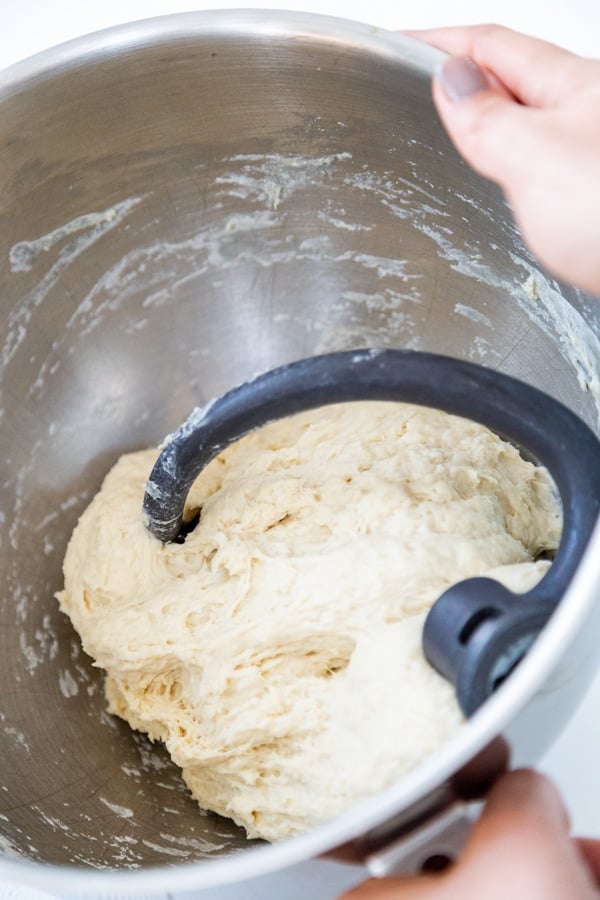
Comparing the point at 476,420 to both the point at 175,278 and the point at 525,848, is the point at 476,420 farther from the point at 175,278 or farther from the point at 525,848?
the point at 175,278

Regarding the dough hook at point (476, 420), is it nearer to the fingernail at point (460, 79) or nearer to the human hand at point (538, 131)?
the human hand at point (538, 131)

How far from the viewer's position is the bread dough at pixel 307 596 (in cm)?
74

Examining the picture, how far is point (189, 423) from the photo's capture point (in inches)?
33.9

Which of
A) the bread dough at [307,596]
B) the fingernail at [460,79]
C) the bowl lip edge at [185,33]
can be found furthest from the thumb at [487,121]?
the bread dough at [307,596]

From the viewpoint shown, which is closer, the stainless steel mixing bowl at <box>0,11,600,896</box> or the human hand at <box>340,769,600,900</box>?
the human hand at <box>340,769,600,900</box>

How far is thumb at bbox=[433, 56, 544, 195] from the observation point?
642 mm

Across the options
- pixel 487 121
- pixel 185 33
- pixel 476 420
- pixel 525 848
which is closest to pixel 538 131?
pixel 487 121

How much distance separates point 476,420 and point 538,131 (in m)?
0.25

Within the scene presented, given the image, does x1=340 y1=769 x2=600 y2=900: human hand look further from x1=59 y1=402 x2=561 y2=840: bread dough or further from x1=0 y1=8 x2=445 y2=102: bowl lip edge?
x1=0 y1=8 x2=445 y2=102: bowl lip edge

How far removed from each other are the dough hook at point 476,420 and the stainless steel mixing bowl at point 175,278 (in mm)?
183

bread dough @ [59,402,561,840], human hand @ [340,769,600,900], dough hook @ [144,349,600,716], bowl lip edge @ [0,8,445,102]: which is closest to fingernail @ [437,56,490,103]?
bowl lip edge @ [0,8,445,102]

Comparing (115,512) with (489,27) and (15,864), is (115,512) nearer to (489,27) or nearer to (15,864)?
(15,864)

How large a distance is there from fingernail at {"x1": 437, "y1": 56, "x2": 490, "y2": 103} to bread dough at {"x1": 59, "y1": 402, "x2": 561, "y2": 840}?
39 cm

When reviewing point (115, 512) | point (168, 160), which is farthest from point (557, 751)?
point (168, 160)
